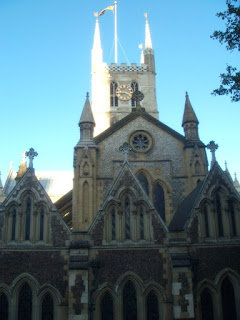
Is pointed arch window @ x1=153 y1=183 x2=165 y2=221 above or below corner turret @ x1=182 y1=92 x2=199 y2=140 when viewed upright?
below

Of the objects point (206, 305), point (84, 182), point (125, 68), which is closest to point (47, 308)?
point (206, 305)

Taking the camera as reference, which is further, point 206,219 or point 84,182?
point 84,182

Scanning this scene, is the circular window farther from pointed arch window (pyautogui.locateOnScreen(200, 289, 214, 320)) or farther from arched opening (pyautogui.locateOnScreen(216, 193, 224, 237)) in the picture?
pointed arch window (pyautogui.locateOnScreen(200, 289, 214, 320))

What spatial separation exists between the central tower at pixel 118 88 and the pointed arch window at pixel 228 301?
36626 millimetres

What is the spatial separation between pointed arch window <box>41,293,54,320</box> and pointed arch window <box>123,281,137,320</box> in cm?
309

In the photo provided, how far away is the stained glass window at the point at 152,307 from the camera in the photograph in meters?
16.4

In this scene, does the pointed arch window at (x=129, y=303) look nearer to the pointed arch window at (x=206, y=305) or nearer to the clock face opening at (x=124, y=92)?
the pointed arch window at (x=206, y=305)

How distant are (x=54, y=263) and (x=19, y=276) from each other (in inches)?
61.1

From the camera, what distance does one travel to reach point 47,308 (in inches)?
648

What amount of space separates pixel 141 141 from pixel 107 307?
13720 millimetres

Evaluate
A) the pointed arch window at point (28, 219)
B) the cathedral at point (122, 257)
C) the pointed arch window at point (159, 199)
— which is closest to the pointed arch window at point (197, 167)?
the pointed arch window at point (159, 199)

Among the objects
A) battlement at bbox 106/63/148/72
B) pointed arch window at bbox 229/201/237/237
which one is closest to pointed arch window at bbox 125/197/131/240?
pointed arch window at bbox 229/201/237/237

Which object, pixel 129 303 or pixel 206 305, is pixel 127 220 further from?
pixel 206 305

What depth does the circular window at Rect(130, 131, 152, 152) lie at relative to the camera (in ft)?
89.8
